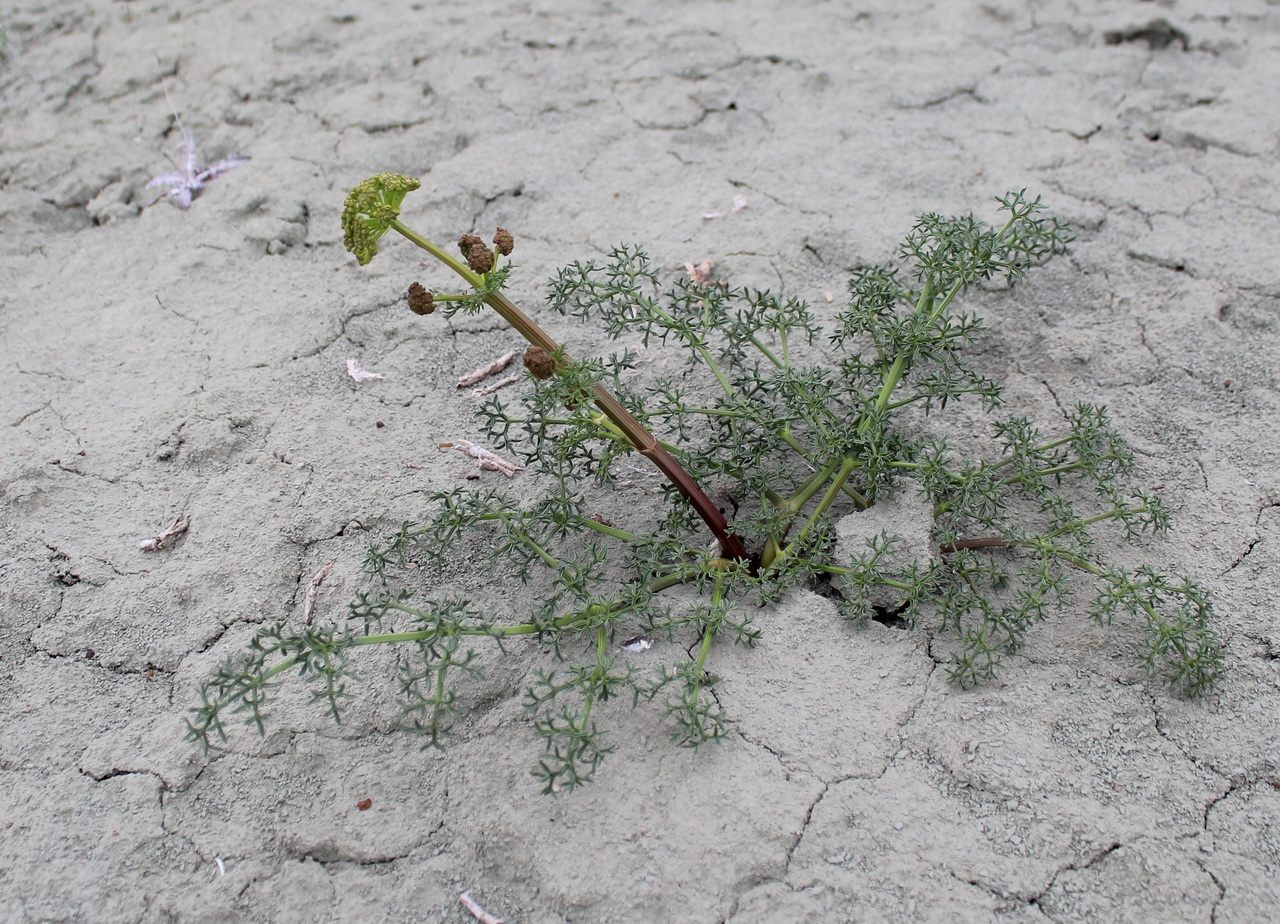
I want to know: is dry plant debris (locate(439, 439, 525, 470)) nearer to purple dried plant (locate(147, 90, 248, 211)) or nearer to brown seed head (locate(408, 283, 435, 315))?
brown seed head (locate(408, 283, 435, 315))

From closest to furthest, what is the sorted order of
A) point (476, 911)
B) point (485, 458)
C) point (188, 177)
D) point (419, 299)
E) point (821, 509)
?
point (419, 299) < point (476, 911) < point (821, 509) < point (485, 458) < point (188, 177)

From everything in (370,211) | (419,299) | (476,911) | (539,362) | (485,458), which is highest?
(370,211)

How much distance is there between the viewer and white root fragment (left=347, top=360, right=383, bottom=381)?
2572 mm

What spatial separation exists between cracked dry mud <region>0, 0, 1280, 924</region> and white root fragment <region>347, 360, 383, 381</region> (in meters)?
0.04

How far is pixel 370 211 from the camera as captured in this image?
4.87 feet

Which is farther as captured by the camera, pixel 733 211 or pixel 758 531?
pixel 733 211

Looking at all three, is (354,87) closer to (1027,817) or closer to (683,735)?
(683,735)

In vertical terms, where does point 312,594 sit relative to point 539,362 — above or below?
below

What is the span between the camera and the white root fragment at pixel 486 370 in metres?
2.55

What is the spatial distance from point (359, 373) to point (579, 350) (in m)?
0.59

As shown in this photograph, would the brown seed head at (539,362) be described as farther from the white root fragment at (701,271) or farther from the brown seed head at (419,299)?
the white root fragment at (701,271)

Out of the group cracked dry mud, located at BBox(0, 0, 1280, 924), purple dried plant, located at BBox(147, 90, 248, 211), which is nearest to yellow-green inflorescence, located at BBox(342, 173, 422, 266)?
cracked dry mud, located at BBox(0, 0, 1280, 924)

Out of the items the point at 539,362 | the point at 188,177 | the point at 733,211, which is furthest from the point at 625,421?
the point at 188,177

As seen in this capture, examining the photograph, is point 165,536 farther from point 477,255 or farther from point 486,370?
point 477,255
